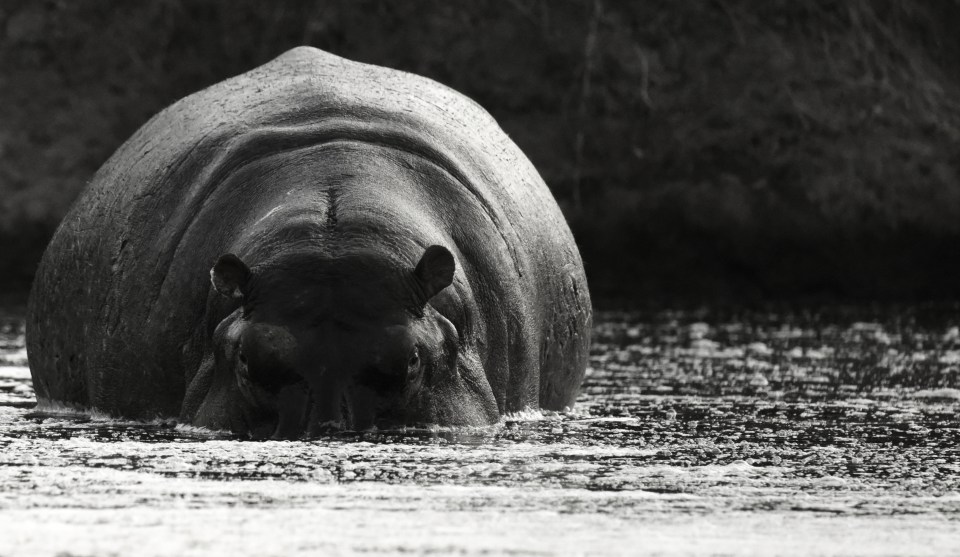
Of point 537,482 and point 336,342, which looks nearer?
point 537,482

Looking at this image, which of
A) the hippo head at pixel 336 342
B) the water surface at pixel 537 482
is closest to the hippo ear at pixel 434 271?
the hippo head at pixel 336 342

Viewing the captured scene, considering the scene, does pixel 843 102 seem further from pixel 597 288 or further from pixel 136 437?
pixel 136 437

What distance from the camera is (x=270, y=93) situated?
6.91 m

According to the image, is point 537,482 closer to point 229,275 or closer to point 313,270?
point 313,270

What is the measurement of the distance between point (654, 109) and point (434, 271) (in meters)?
8.54

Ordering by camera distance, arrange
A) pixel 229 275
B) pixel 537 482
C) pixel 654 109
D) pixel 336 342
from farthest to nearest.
A: pixel 654 109
pixel 229 275
pixel 336 342
pixel 537 482

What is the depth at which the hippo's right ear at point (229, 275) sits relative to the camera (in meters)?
5.57

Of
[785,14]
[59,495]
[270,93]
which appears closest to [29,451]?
[59,495]

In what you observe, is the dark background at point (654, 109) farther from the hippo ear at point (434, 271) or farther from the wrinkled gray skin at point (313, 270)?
the hippo ear at point (434, 271)

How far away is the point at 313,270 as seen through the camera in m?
5.66

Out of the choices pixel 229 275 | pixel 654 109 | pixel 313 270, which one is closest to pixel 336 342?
pixel 313 270

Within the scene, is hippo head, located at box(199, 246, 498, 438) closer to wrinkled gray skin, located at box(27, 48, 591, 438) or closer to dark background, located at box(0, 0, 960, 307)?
wrinkled gray skin, located at box(27, 48, 591, 438)

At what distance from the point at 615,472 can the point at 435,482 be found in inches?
20.8

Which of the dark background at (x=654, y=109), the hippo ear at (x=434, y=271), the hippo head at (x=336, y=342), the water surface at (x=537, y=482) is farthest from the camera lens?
the dark background at (x=654, y=109)
